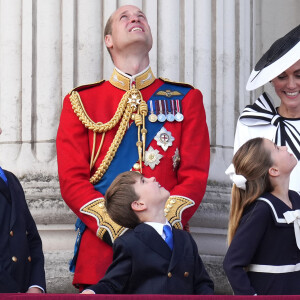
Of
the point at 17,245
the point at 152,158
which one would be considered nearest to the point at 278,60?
the point at 152,158

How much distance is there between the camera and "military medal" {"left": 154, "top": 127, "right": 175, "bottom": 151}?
5.98 m

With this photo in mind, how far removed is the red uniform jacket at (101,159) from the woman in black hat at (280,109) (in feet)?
0.80

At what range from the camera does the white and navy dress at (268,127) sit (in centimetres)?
597

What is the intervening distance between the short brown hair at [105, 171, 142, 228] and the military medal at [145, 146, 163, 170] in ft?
2.25

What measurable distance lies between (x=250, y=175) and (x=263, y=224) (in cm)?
29

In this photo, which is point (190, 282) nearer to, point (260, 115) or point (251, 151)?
point (251, 151)

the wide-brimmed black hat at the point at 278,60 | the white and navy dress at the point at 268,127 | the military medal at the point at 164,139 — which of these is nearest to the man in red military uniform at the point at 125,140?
the military medal at the point at 164,139

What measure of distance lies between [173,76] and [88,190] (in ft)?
5.48

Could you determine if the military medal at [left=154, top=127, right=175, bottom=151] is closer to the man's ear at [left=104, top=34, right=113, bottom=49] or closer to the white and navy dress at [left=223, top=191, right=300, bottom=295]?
the man's ear at [left=104, top=34, right=113, bottom=49]

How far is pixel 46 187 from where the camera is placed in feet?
22.9

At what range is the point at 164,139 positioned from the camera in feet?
19.7

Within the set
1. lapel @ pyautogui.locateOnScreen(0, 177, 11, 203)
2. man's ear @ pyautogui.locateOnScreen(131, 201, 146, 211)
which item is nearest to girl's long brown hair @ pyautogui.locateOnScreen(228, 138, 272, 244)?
man's ear @ pyautogui.locateOnScreen(131, 201, 146, 211)

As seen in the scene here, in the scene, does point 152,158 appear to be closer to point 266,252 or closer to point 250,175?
point 250,175

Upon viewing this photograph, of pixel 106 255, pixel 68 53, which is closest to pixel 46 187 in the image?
pixel 68 53
